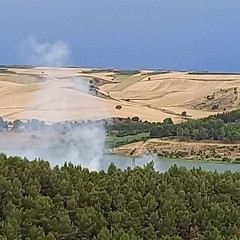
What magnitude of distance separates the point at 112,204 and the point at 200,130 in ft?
68.6

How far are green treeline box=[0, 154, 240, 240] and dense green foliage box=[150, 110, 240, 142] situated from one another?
17.8 meters

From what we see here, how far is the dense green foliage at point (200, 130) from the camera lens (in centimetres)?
3569

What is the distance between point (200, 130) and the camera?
118ft

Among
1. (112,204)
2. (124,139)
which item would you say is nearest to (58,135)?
(124,139)

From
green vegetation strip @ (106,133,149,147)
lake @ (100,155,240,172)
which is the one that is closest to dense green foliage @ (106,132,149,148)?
green vegetation strip @ (106,133,149,147)

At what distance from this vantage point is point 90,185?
16.2m

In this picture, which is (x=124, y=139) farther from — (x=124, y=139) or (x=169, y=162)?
(x=169, y=162)

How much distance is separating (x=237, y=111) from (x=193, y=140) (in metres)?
7.23

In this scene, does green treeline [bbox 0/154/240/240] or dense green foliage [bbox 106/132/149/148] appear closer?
green treeline [bbox 0/154/240/240]

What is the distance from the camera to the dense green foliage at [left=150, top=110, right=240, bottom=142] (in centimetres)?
3569

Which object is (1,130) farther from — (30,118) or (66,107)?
(66,107)

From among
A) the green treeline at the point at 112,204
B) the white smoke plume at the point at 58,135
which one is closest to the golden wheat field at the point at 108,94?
the white smoke plume at the point at 58,135

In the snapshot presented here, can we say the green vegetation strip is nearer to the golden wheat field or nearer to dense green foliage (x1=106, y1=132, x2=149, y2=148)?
dense green foliage (x1=106, y1=132, x2=149, y2=148)

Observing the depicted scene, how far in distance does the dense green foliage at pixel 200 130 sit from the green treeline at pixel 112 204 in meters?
17.8
